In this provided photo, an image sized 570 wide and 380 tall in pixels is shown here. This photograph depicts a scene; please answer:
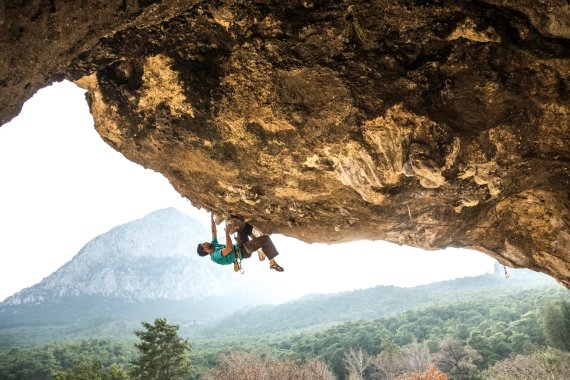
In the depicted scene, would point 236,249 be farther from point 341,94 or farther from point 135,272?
point 135,272

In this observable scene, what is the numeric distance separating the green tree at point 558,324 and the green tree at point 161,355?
27.9m

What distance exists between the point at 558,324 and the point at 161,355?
98.9ft

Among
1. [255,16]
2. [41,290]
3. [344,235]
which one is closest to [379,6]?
[255,16]

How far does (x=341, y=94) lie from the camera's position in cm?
448

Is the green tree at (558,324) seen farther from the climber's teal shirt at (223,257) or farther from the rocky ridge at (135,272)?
the rocky ridge at (135,272)

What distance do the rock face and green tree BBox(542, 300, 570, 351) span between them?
2716 centimetres

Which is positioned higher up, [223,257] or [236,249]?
[236,249]

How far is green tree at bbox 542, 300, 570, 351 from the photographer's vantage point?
85.3 ft

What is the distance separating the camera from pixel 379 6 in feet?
12.5

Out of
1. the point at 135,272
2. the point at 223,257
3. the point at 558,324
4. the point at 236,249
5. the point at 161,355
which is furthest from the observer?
the point at 135,272

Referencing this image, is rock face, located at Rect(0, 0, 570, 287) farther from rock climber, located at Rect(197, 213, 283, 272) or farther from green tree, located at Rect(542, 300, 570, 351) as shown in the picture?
green tree, located at Rect(542, 300, 570, 351)

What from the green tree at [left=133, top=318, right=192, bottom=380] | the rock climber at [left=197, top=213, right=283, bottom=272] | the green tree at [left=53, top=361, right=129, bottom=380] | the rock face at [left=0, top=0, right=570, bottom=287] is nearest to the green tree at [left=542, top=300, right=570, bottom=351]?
the rock face at [left=0, top=0, right=570, bottom=287]

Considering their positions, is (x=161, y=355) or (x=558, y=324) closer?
(x=161, y=355)

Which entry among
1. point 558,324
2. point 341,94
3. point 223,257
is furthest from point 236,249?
point 558,324
